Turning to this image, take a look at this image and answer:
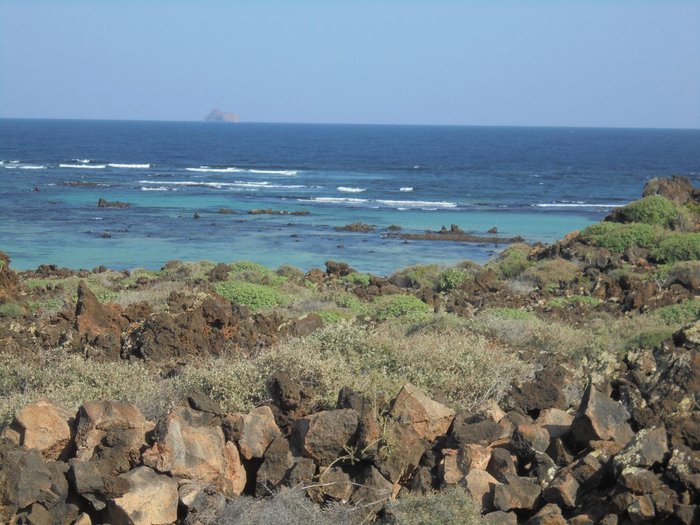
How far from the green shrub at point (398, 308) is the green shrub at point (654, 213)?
1233 centimetres

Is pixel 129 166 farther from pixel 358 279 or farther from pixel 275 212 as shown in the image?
pixel 358 279

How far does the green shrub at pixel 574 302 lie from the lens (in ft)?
56.0

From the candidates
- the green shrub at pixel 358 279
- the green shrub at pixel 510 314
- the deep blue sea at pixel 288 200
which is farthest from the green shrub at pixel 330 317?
the deep blue sea at pixel 288 200

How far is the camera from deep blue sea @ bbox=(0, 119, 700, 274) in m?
36.6

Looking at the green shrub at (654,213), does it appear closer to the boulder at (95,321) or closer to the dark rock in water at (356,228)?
the dark rock in water at (356,228)

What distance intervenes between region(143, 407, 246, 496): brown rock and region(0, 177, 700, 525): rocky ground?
0.01 meters

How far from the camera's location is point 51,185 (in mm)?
63781

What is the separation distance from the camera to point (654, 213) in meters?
26.5

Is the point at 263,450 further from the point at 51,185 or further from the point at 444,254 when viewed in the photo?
the point at 51,185

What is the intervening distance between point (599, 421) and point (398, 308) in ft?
29.7

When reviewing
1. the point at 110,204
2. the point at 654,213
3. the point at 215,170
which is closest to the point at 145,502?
the point at 654,213

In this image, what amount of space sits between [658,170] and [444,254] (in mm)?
63105

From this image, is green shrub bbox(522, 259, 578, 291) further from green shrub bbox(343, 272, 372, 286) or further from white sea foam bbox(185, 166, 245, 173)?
white sea foam bbox(185, 166, 245, 173)

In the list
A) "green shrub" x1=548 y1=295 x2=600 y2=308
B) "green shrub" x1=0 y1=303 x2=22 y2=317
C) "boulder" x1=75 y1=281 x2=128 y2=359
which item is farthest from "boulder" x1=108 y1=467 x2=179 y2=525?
"green shrub" x1=548 y1=295 x2=600 y2=308
